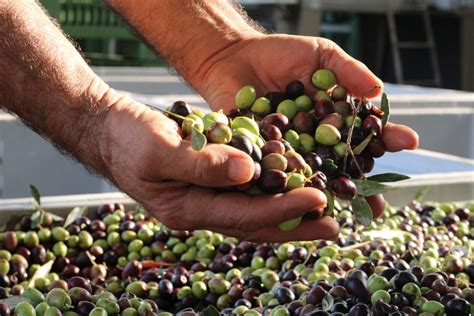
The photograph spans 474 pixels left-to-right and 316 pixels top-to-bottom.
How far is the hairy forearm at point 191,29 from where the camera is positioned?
240 centimetres

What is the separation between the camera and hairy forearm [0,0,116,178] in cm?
186

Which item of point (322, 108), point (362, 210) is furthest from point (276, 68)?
point (362, 210)

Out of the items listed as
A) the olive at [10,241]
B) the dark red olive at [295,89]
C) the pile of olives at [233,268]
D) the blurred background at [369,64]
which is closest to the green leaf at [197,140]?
the pile of olives at [233,268]

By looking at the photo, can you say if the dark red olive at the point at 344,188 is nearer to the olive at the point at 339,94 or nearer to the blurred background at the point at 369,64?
the olive at the point at 339,94

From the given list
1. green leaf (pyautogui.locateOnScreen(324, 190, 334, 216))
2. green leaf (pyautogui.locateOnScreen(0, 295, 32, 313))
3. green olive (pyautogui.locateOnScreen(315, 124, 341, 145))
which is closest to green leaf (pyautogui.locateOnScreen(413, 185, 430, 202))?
green olive (pyautogui.locateOnScreen(315, 124, 341, 145))

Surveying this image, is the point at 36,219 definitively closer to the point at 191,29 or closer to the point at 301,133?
the point at 191,29

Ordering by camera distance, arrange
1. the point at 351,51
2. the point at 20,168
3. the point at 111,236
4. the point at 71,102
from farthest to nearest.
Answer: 1. the point at 351,51
2. the point at 20,168
3. the point at 111,236
4. the point at 71,102

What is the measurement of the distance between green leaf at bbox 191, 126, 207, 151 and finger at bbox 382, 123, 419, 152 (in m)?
0.54

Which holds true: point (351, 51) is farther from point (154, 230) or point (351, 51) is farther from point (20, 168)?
point (154, 230)

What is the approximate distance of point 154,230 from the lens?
2865 mm

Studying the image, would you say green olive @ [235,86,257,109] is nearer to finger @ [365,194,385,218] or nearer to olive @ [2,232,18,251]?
finger @ [365,194,385,218]

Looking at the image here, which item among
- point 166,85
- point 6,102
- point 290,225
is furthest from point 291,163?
point 166,85

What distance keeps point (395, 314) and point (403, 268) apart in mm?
376

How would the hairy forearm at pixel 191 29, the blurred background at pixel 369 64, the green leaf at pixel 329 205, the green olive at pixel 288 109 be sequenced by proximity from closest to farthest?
the green leaf at pixel 329 205 → the green olive at pixel 288 109 → the hairy forearm at pixel 191 29 → the blurred background at pixel 369 64
